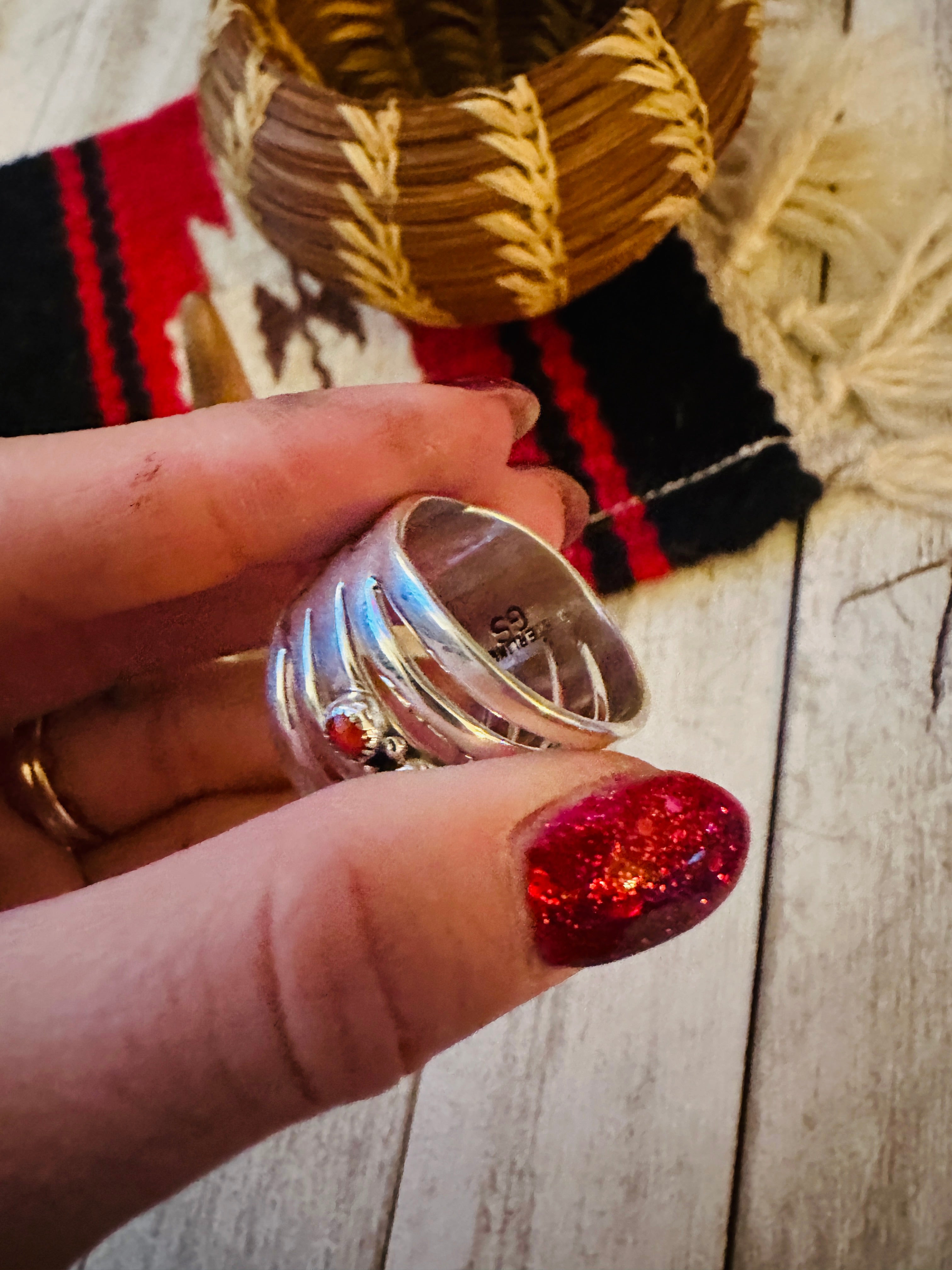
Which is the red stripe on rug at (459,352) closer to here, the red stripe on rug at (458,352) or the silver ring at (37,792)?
the red stripe on rug at (458,352)

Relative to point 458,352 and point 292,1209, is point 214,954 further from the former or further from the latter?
point 458,352

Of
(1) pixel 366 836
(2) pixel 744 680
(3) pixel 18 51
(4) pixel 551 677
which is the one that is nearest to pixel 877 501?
(2) pixel 744 680

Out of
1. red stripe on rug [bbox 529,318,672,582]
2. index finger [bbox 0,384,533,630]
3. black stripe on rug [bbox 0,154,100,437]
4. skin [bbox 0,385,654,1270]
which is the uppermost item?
black stripe on rug [bbox 0,154,100,437]

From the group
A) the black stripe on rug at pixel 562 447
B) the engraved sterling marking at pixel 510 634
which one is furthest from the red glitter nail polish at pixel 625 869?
the black stripe on rug at pixel 562 447

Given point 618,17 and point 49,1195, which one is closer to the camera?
point 49,1195

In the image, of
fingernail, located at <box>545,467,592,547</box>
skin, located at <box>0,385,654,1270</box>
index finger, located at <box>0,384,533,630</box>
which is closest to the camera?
skin, located at <box>0,385,654,1270</box>

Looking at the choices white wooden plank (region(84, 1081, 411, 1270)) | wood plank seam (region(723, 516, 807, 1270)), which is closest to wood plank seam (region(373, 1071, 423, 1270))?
white wooden plank (region(84, 1081, 411, 1270))

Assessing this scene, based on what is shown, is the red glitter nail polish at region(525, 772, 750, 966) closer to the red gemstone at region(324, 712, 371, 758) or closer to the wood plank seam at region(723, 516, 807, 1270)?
the red gemstone at region(324, 712, 371, 758)

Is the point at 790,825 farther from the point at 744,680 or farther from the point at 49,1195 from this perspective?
the point at 49,1195
